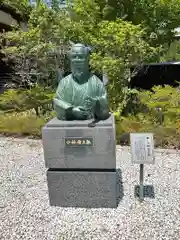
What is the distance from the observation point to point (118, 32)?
7.29 metres

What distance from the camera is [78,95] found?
336 centimetres

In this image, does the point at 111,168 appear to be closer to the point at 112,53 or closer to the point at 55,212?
the point at 55,212

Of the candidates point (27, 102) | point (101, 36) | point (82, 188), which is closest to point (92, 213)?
point (82, 188)

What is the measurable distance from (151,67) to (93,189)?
7.77 meters

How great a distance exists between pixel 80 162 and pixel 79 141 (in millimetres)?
268

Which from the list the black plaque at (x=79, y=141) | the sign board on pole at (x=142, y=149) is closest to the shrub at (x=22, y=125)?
the black plaque at (x=79, y=141)

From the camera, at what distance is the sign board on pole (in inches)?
132

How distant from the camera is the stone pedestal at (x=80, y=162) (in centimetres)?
322

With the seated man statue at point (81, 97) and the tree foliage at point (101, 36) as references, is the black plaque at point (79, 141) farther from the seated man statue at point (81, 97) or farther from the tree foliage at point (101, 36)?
the tree foliage at point (101, 36)

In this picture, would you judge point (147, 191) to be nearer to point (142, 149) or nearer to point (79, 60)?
point (142, 149)

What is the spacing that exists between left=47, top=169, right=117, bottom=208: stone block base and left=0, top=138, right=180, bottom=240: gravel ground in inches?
3.7

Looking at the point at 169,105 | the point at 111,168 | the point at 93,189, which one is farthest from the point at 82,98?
the point at 169,105

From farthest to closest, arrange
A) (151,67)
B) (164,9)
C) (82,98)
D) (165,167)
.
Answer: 1. (151,67)
2. (164,9)
3. (165,167)
4. (82,98)

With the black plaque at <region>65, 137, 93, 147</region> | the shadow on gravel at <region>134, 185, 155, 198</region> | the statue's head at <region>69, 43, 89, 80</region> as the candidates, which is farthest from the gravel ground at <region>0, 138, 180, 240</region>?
the statue's head at <region>69, 43, 89, 80</region>
